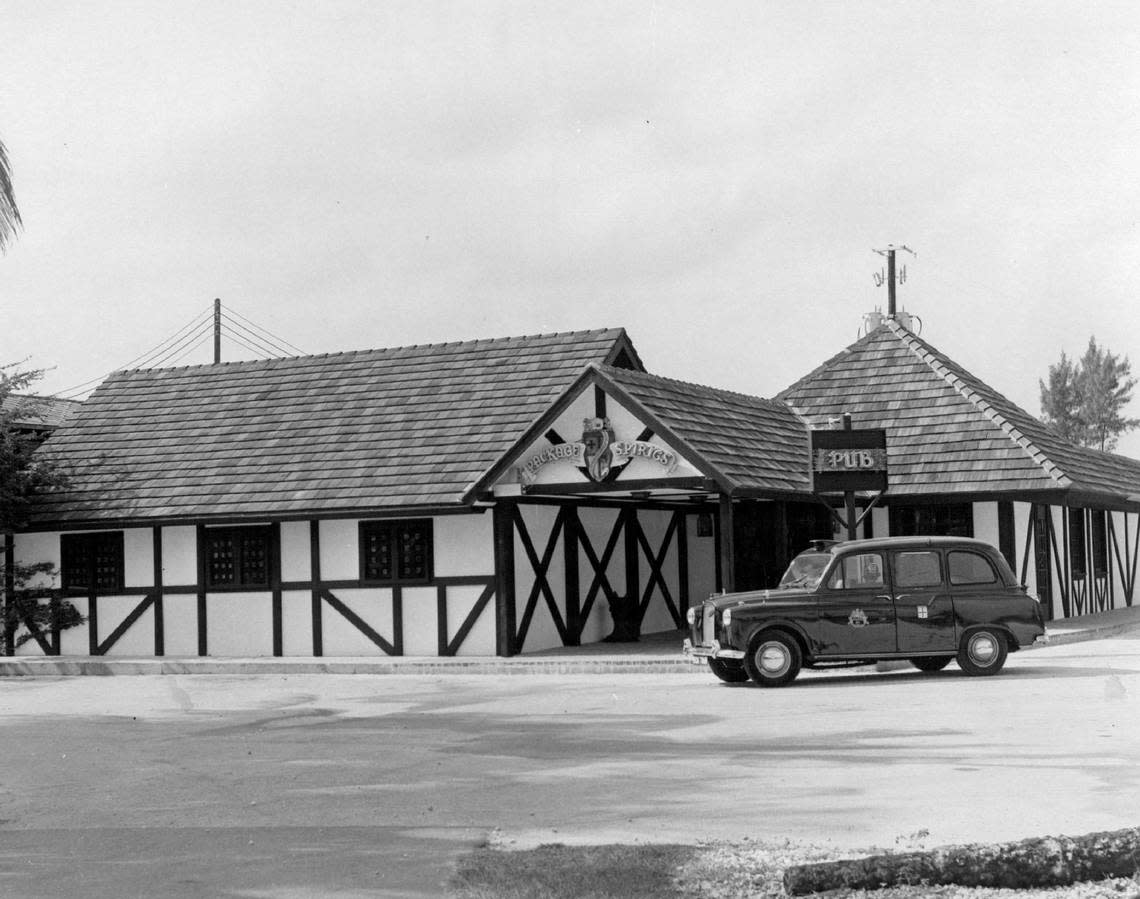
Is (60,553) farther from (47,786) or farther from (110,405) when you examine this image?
(47,786)

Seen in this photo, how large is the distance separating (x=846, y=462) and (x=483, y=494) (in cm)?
538

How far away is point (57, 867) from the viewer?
8516mm

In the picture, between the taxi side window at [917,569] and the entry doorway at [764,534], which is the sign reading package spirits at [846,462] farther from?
the entry doorway at [764,534]

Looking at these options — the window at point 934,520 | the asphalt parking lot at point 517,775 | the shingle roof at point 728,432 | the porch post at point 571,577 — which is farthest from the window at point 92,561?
the window at point 934,520

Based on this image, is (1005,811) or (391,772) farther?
(391,772)

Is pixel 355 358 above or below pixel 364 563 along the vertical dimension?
above

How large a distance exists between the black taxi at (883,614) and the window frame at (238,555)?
10.2 metres

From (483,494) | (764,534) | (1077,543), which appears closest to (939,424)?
(764,534)

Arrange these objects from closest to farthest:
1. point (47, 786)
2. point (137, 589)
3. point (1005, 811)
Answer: point (1005, 811) < point (47, 786) < point (137, 589)

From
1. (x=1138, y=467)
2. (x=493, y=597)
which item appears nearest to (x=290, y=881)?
(x=493, y=597)

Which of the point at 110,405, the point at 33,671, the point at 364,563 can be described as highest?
the point at 110,405

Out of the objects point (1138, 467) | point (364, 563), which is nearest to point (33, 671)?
point (364, 563)

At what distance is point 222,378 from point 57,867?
24049 millimetres

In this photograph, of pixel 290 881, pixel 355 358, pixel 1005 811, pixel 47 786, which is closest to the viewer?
pixel 290 881
